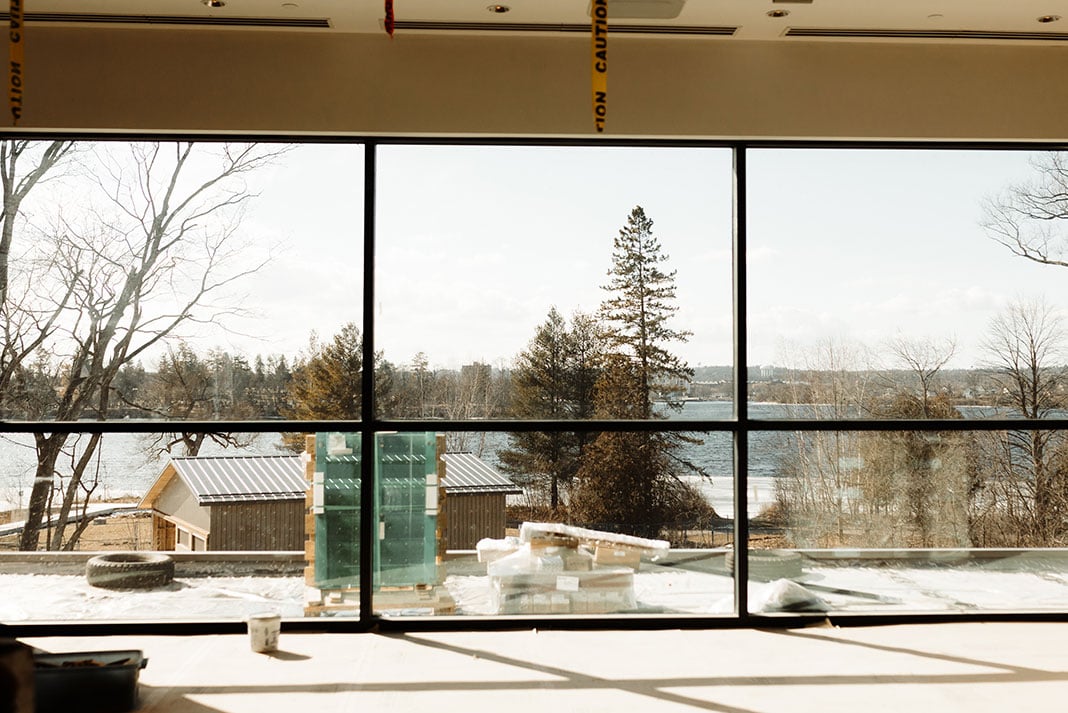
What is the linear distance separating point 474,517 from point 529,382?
2.45 ft

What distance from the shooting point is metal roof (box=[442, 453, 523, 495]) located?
15.8 ft

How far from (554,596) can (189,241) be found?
259 centimetres

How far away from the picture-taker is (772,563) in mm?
4887

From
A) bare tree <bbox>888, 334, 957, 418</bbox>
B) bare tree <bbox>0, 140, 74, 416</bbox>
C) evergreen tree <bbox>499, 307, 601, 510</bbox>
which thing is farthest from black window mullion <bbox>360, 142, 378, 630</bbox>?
bare tree <bbox>888, 334, 957, 418</bbox>

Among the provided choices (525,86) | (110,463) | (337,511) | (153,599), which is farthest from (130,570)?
(525,86)

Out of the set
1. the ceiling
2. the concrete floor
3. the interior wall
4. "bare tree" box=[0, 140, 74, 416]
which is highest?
the ceiling

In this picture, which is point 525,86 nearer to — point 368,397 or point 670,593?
point 368,397

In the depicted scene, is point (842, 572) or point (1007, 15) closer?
point (1007, 15)

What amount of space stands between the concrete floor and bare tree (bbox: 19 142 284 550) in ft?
3.81

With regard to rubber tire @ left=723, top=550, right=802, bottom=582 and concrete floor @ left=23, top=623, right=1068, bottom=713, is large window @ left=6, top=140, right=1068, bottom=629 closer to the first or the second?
rubber tire @ left=723, top=550, right=802, bottom=582

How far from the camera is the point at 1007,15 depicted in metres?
4.47

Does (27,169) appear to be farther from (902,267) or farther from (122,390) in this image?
(902,267)

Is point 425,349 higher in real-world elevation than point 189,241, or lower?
lower

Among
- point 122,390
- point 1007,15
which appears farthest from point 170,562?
point 1007,15
